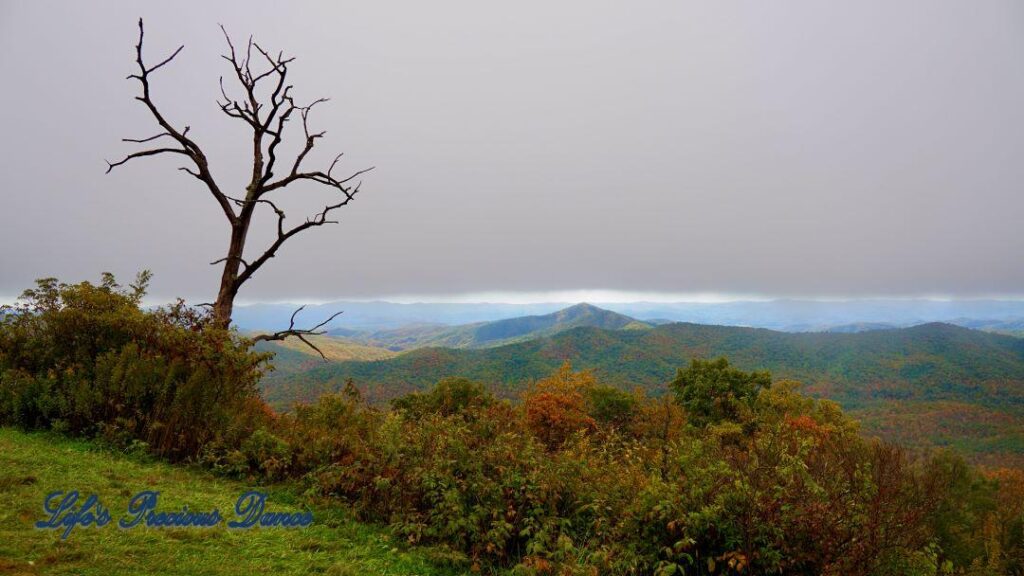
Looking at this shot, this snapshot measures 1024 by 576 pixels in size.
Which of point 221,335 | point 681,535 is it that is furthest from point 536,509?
point 221,335

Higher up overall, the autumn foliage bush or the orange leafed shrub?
the autumn foliage bush

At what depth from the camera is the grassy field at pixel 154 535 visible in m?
3.67

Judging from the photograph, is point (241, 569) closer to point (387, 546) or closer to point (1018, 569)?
point (387, 546)

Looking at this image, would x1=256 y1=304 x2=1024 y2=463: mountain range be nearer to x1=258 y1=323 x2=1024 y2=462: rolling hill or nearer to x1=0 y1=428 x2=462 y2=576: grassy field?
x1=258 y1=323 x2=1024 y2=462: rolling hill

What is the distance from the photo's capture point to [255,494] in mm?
5543

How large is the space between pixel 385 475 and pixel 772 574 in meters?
4.44

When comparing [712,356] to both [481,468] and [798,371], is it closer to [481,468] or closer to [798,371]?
[798,371]

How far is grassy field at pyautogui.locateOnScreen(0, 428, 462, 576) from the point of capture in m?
3.67

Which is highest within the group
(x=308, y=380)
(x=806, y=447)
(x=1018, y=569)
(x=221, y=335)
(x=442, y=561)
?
(x=221, y=335)

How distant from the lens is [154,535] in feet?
13.9

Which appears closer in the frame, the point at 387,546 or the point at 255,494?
the point at 387,546

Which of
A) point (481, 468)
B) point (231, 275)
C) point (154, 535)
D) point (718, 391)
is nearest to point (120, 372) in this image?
point (231, 275)

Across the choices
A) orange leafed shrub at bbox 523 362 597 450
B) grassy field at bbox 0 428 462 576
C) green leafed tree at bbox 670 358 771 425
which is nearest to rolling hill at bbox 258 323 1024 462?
orange leafed shrub at bbox 523 362 597 450

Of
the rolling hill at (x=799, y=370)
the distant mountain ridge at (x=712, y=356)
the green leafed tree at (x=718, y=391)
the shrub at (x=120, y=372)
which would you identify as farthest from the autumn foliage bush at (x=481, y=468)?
the distant mountain ridge at (x=712, y=356)
